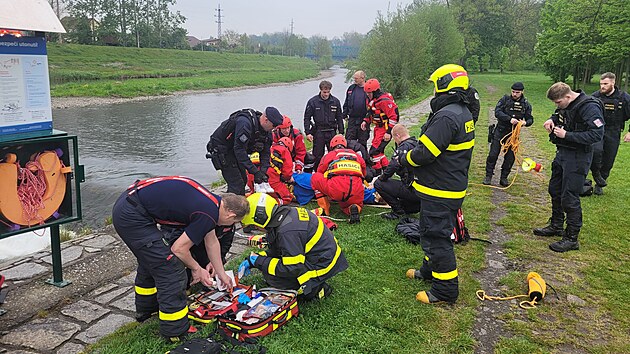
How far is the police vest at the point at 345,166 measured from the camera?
7052 mm

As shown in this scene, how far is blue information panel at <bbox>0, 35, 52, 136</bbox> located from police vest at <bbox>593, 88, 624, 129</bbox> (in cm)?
839

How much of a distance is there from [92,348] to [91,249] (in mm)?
2281

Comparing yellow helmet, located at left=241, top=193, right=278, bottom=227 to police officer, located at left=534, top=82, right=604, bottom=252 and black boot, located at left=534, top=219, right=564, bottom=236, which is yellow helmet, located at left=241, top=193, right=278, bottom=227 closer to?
police officer, located at left=534, top=82, right=604, bottom=252

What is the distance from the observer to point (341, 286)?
5082mm

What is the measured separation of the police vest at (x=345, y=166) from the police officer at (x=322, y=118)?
2.73 m

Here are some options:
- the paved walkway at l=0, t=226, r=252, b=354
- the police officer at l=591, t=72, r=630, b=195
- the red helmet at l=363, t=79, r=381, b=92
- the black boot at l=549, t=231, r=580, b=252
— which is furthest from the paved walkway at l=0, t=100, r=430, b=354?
the police officer at l=591, t=72, r=630, b=195

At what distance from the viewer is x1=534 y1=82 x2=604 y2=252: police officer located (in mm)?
5902

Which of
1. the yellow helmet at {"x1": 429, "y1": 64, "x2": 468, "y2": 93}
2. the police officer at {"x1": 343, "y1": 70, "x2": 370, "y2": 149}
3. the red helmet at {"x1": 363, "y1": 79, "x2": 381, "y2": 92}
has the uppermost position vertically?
the yellow helmet at {"x1": 429, "y1": 64, "x2": 468, "y2": 93}

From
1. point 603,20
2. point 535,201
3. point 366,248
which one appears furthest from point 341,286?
point 603,20

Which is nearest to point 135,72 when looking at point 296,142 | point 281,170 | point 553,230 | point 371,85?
point 371,85

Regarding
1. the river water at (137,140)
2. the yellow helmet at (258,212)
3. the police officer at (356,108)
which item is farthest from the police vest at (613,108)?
the river water at (137,140)

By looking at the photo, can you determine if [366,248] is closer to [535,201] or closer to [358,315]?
[358,315]

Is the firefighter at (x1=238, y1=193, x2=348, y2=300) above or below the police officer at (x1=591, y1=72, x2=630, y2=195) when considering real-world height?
below

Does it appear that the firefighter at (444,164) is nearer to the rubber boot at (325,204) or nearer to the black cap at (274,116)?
the black cap at (274,116)
